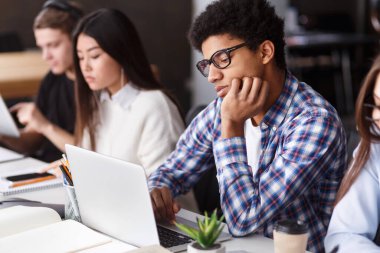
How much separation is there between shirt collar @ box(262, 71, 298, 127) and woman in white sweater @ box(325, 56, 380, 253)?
1.05 feet

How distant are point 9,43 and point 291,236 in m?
3.89

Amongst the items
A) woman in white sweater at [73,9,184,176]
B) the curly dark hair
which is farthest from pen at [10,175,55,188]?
the curly dark hair

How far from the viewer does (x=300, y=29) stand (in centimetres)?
787

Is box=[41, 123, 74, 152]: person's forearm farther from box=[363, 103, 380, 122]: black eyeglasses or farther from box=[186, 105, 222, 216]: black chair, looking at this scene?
box=[363, 103, 380, 122]: black eyeglasses

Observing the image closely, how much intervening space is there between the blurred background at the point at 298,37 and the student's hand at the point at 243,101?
3036 mm

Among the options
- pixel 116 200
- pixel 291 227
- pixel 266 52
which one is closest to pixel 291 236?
pixel 291 227

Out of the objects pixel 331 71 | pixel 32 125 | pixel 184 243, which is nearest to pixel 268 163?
pixel 184 243

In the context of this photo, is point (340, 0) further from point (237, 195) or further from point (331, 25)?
point (237, 195)

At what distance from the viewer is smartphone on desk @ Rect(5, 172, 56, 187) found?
89.4 inches

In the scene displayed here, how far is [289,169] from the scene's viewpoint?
174cm

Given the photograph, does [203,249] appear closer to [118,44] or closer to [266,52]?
[266,52]

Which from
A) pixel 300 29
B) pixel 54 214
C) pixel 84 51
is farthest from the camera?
pixel 300 29

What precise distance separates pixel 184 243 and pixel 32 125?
5.14 feet

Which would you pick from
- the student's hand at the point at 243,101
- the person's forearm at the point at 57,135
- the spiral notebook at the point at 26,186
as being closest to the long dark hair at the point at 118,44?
the person's forearm at the point at 57,135
